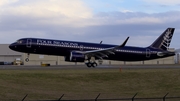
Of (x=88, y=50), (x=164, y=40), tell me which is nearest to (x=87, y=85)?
(x=88, y=50)

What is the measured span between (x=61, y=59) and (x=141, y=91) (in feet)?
207

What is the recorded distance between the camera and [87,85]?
124ft

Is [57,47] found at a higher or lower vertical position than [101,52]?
higher

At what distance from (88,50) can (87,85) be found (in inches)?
658

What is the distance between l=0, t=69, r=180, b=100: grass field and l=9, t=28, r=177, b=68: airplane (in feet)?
33.3

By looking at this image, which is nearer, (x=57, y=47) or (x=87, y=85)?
(x=87, y=85)

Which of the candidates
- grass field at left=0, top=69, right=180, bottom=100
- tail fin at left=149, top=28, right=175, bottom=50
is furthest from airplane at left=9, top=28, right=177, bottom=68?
grass field at left=0, top=69, right=180, bottom=100

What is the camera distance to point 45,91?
33.1 meters

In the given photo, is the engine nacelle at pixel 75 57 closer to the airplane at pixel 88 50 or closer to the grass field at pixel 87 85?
the airplane at pixel 88 50

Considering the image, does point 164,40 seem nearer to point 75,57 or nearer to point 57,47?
point 75,57

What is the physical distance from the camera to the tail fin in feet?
197

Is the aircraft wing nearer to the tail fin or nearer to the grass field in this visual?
the tail fin

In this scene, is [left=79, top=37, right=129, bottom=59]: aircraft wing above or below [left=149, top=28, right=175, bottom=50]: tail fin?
below

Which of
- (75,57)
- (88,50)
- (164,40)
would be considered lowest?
(75,57)
